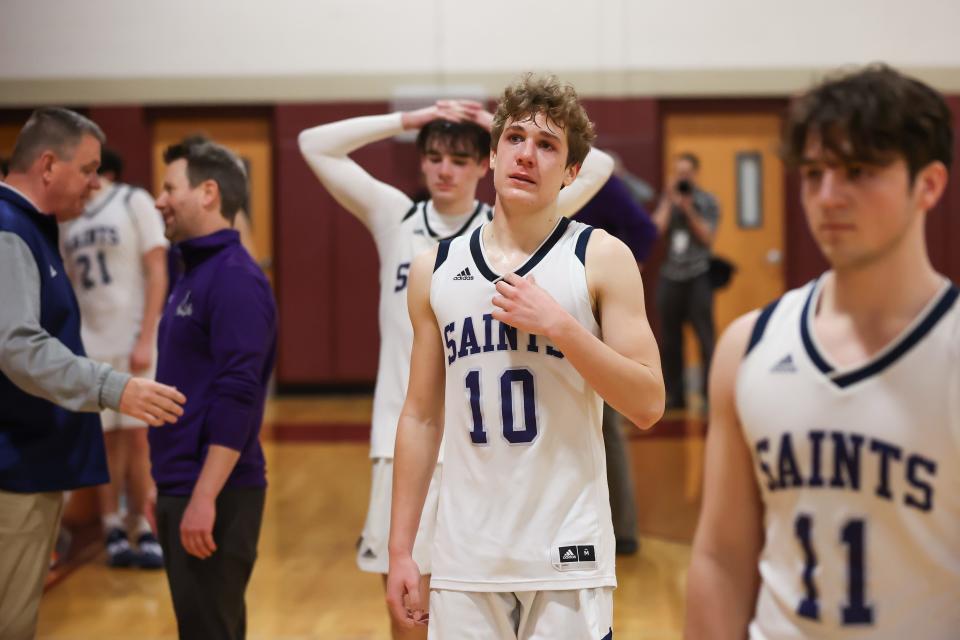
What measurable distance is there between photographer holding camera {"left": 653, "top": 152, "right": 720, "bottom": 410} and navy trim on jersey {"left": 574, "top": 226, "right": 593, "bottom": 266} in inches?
276

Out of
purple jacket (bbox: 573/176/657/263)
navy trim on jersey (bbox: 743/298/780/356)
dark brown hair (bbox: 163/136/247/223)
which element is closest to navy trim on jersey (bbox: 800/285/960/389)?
navy trim on jersey (bbox: 743/298/780/356)

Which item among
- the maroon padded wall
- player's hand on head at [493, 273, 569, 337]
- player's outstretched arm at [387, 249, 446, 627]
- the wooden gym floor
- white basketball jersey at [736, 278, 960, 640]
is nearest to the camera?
white basketball jersey at [736, 278, 960, 640]

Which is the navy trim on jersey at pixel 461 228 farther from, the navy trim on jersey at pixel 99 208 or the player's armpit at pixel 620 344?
the navy trim on jersey at pixel 99 208

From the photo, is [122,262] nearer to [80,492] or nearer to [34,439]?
[80,492]

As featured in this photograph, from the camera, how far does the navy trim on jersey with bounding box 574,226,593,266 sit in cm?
244

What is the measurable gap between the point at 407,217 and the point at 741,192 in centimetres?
818

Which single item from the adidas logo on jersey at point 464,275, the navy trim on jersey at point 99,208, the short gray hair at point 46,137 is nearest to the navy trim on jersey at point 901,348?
the adidas logo on jersey at point 464,275

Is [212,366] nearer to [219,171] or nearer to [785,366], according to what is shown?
[219,171]

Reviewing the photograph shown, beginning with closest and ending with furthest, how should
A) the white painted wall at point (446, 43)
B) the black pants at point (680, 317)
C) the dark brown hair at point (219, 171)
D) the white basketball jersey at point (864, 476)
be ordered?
the white basketball jersey at point (864, 476)
the dark brown hair at point (219, 171)
the black pants at point (680, 317)
the white painted wall at point (446, 43)

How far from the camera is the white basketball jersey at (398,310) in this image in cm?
352

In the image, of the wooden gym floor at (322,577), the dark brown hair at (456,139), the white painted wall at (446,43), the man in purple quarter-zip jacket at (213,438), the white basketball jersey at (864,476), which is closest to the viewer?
the white basketball jersey at (864,476)

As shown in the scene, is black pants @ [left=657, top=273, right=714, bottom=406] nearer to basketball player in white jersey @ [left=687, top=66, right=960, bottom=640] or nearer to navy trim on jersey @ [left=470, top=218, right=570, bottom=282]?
navy trim on jersey @ [left=470, top=218, right=570, bottom=282]

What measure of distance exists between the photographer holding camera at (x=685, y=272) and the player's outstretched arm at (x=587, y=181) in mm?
5801

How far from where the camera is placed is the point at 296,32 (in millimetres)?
11195
